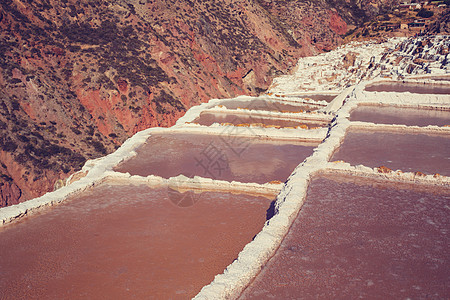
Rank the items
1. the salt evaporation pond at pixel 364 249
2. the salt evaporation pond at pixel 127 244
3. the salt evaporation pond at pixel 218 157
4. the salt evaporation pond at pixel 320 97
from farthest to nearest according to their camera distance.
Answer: the salt evaporation pond at pixel 320 97, the salt evaporation pond at pixel 218 157, the salt evaporation pond at pixel 127 244, the salt evaporation pond at pixel 364 249

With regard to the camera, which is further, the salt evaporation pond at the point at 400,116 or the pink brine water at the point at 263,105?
the pink brine water at the point at 263,105

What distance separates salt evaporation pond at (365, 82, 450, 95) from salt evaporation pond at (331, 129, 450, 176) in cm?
649

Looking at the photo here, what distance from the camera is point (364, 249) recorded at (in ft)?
20.5

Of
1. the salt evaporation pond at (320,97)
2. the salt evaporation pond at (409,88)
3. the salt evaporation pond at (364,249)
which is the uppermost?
the salt evaporation pond at (364,249)

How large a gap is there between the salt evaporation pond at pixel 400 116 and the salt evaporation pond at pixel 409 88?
2.36m

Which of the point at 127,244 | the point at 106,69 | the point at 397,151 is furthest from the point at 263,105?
the point at 127,244

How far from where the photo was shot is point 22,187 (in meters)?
19.6

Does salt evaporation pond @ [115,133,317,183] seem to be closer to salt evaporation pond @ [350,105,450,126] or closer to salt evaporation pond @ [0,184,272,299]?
salt evaporation pond @ [0,184,272,299]

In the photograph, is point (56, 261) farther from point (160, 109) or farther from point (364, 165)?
point (160, 109)

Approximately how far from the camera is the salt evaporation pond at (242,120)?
16.9 metres

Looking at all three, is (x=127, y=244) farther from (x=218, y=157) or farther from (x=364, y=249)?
(x=218, y=157)

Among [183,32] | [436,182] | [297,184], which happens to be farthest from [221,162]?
[183,32]

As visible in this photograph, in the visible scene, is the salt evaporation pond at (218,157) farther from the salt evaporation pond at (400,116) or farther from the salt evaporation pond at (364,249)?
the salt evaporation pond at (400,116)

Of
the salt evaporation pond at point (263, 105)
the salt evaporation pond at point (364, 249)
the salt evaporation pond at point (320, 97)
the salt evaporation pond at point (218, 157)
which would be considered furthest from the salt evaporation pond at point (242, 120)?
the salt evaporation pond at point (364, 249)
